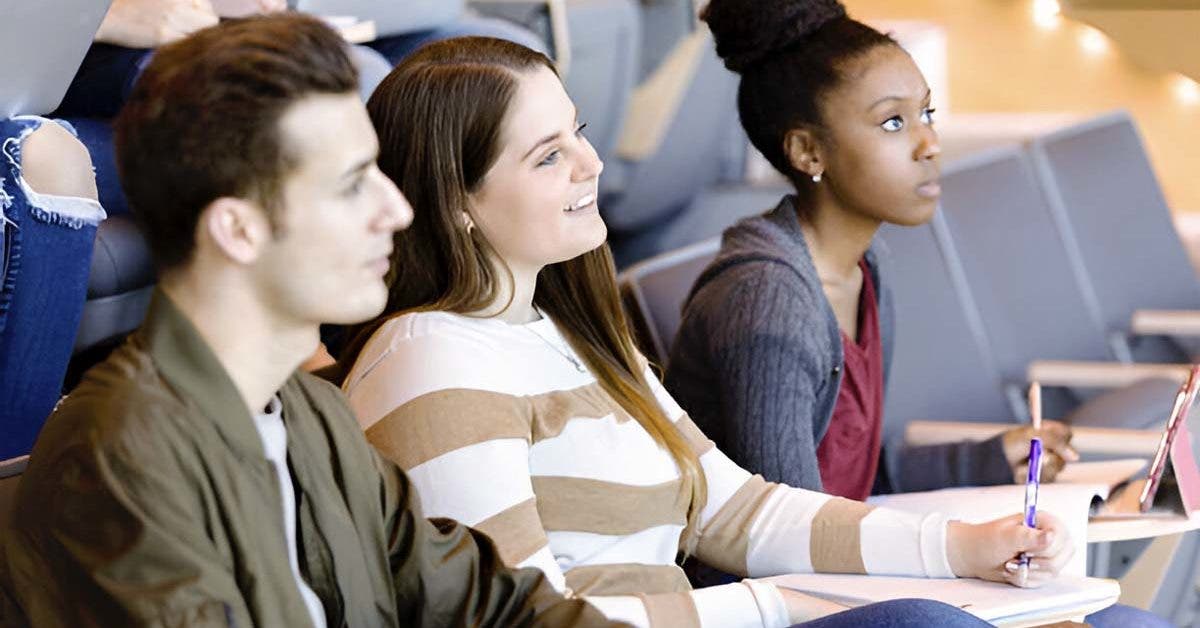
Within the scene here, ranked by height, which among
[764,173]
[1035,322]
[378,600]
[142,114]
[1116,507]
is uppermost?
[142,114]

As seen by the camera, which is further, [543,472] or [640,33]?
[640,33]

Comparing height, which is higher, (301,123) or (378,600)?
(301,123)

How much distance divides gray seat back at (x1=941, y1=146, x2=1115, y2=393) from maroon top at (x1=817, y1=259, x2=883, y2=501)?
3.51 ft

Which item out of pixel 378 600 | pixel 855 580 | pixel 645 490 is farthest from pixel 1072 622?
pixel 378 600

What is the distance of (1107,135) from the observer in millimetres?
3852

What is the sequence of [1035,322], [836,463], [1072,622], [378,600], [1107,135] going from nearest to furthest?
[378,600], [1072,622], [836,463], [1035,322], [1107,135]

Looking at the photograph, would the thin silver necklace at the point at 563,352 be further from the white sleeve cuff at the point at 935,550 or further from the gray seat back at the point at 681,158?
the gray seat back at the point at 681,158

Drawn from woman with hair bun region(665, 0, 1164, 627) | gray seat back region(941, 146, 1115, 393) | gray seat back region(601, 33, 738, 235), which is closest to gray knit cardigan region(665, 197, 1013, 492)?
woman with hair bun region(665, 0, 1164, 627)

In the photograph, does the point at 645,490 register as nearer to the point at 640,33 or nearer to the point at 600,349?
the point at 600,349

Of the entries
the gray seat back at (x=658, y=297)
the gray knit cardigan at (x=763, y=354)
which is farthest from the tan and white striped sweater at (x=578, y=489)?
the gray seat back at (x=658, y=297)

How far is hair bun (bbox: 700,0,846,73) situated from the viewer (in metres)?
2.22

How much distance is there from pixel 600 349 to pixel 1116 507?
2.02 ft

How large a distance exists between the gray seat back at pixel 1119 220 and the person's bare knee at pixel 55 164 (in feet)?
7.49

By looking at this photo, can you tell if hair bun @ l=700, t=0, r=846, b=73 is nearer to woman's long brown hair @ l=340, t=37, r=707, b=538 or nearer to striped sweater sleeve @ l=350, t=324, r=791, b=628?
woman's long brown hair @ l=340, t=37, r=707, b=538
